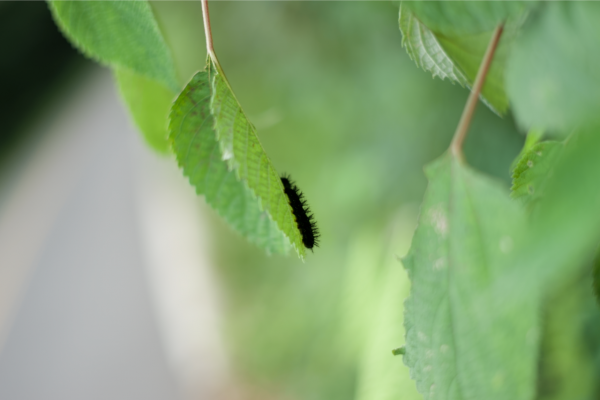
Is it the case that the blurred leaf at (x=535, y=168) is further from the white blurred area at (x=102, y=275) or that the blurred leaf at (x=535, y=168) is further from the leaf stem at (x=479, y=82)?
the white blurred area at (x=102, y=275)

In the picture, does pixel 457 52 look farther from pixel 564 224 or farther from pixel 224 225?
pixel 224 225

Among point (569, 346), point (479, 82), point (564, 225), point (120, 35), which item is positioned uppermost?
point (120, 35)

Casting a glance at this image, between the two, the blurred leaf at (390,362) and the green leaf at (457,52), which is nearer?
the green leaf at (457,52)

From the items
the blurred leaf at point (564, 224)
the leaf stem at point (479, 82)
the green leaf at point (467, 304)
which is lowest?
the blurred leaf at point (564, 224)

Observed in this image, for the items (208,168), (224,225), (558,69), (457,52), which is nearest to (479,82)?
(457,52)

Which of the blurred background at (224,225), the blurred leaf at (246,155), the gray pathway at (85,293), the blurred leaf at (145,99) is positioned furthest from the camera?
the gray pathway at (85,293)

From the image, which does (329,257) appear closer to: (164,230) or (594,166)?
(164,230)

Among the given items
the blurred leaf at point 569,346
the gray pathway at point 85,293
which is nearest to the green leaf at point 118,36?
the blurred leaf at point 569,346
